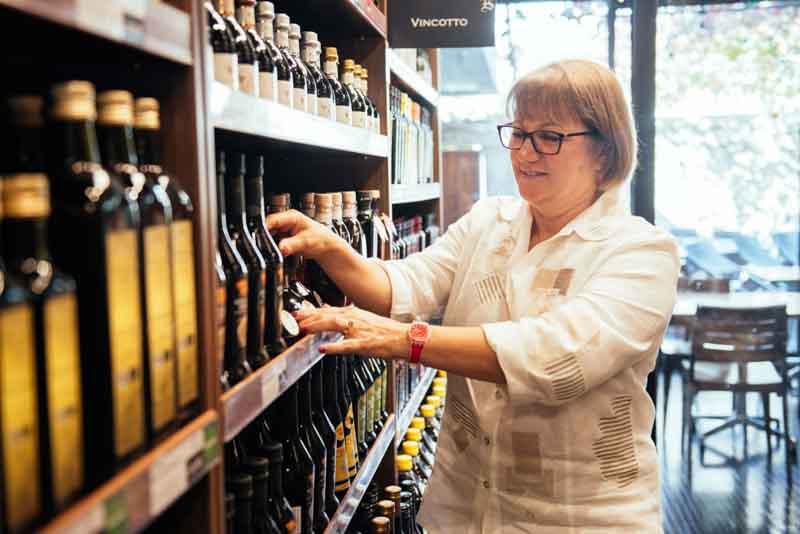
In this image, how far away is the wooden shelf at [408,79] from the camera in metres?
2.78

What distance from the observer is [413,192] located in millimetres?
3223

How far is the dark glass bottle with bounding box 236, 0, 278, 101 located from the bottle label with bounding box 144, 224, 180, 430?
0.57 meters

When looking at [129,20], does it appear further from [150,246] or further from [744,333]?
[744,333]

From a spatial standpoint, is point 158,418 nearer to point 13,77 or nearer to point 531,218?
point 13,77

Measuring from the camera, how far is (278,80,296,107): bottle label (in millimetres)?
1609

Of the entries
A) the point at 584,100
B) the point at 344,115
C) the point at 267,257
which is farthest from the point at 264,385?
the point at 584,100

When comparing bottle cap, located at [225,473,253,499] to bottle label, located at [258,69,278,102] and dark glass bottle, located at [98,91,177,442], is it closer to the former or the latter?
dark glass bottle, located at [98,91,177,442]

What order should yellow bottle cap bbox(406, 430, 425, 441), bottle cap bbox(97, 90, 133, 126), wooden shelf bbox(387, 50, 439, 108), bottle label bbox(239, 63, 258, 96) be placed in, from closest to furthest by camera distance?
bottle cap bbox(97, 90, 133, 126), bottle label bbox(239, 63, 258, 96), wooden shelf bbox(387, 50, 439, 108), yellow bottle cap bbox(406, 430, 425, 441)

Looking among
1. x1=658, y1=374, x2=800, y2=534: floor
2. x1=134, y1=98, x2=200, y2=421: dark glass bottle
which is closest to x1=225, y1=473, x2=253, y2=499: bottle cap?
x1=134, y1=98, x2=200, y2=421: dark glass bottle

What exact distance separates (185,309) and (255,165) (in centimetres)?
49

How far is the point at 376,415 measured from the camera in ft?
8.36

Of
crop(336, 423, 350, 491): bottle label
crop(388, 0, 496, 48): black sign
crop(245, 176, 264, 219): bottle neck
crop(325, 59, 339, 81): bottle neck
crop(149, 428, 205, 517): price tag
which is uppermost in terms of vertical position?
crop(388, 0, 496, 48): black sign

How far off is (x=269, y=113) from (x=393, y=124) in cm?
179

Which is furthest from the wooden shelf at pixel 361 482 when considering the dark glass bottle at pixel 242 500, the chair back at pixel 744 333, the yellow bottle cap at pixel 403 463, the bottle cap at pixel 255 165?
the chair back at pixel 744 333
